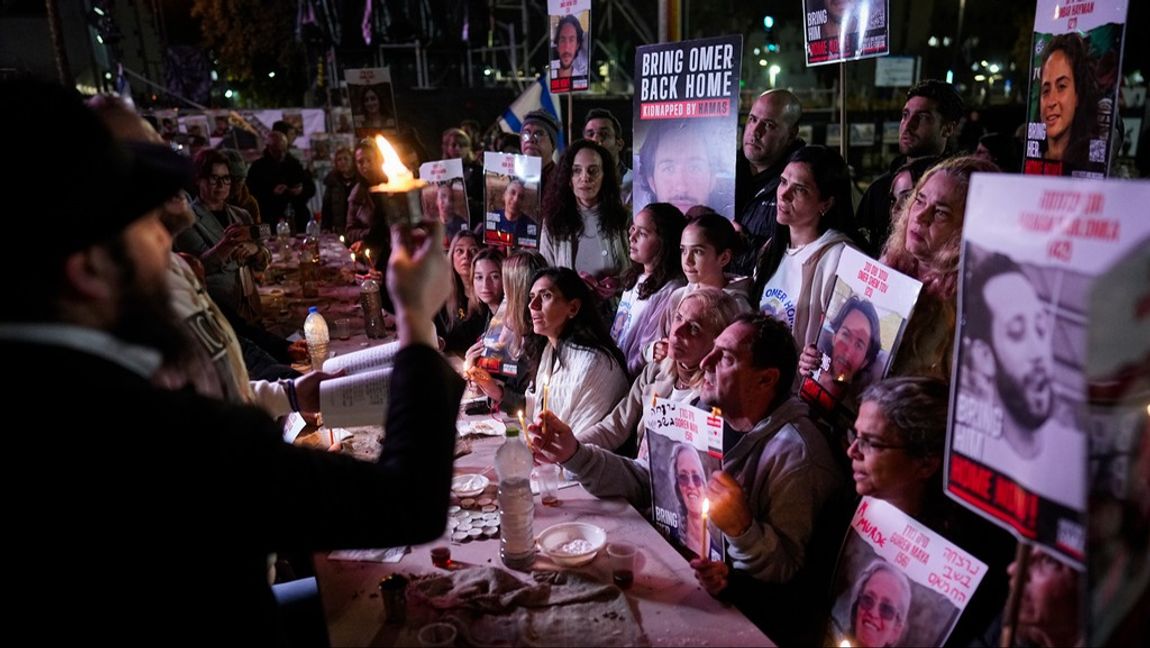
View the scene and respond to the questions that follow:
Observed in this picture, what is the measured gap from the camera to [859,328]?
9.72 ft

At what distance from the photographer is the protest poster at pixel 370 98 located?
10.3 m

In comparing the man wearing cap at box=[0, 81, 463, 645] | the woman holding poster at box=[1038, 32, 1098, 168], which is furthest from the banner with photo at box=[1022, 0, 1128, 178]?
the man wearing cap at box=[0, 81, 463, 645]

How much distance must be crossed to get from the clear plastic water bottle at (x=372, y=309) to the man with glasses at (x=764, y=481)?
2909 mm

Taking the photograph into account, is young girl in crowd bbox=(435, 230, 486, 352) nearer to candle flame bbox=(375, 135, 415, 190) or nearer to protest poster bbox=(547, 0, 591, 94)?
protest poster bbox=(547, 0, 591, 94)

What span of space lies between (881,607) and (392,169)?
6.30ft

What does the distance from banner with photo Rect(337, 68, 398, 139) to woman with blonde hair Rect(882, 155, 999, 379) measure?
27.8ft

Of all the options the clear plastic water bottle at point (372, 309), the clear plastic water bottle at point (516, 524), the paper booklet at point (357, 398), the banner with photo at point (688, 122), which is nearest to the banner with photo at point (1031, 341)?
the clear plastic water bottle at point (516, 524)

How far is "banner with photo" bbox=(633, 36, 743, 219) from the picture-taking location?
4.72 metres

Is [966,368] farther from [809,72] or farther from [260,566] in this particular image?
[809,72]

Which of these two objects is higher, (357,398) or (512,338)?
(357,398)

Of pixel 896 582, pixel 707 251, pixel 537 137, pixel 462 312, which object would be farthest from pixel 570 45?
pixel 896 582

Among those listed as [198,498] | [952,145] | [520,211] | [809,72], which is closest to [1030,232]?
[198,498]

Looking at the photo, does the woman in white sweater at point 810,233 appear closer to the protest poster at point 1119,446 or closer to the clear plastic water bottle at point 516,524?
the clear plastic water bottle at point 516,524

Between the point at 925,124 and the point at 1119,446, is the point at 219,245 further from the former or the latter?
the point at 1119,446
